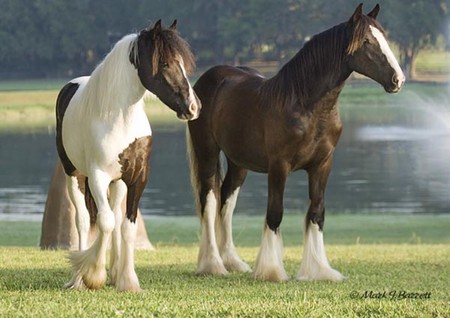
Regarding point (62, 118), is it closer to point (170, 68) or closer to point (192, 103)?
point (170, 68)

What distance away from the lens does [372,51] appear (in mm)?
8547

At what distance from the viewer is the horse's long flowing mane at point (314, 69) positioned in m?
8.70

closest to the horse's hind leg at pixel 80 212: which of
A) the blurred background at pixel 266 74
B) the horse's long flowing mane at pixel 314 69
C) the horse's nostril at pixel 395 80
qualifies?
the horse's long flowing mane at pixel 314 69

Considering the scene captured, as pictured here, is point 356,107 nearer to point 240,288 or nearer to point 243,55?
point 243,55

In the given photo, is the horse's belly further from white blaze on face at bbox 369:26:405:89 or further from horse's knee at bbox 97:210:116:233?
white blaze on face at bbox 369:26:405:89

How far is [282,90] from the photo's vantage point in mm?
8812

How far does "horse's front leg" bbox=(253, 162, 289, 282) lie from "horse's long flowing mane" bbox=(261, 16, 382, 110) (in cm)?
48

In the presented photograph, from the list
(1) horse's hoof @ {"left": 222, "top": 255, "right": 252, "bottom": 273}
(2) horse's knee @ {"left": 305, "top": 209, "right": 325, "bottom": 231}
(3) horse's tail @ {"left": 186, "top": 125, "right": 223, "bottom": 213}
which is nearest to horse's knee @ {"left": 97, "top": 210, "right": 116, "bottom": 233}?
(2) horse's knee @ {"left": 305, "top": 209, "right": 325, "bottom": 231}

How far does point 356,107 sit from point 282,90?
2253 inches

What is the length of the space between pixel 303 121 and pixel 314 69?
1.26ft

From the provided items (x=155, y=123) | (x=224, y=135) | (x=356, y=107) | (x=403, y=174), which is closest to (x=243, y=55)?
(x=356, y=107)

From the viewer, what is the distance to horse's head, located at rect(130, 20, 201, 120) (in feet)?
25.1

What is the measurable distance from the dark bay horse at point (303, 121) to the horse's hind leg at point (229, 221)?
0.82ft

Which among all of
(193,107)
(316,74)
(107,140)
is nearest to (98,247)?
(107,140)
